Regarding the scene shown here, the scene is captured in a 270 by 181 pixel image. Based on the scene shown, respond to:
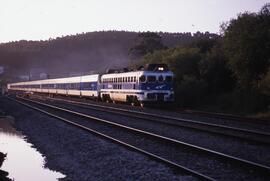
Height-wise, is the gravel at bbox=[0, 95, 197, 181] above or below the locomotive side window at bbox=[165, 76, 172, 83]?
below

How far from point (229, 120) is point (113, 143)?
9.86 meters

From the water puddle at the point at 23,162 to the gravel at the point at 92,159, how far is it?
29 cm

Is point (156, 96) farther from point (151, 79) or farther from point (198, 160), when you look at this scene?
point (198, 160)

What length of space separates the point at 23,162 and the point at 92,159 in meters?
2.47

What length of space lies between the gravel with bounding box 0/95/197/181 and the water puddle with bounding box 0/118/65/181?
290 millimetres

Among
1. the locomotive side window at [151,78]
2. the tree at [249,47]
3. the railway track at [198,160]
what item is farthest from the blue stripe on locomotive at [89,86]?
the railway track at [198,160]

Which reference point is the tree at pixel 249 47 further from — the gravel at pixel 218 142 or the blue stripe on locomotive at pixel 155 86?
the gravel at pixel 218 142

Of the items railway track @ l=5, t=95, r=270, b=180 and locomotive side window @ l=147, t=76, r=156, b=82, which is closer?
railway track @ l=5, t=95, r=270, b=180

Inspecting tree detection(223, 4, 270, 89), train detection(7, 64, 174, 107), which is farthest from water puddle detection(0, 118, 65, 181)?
tree detection(223, 4, 270, 89)

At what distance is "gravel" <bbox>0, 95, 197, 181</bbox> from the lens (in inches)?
471

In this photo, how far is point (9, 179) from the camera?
12570mm

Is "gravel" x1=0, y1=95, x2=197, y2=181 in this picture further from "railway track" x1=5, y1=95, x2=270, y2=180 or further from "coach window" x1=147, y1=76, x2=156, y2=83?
"coach window" x1=147, y1=76, x2=156, y2=83

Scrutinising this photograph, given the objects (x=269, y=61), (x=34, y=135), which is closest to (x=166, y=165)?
(x=34, y=135)

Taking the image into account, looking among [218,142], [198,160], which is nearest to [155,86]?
[218,142]
